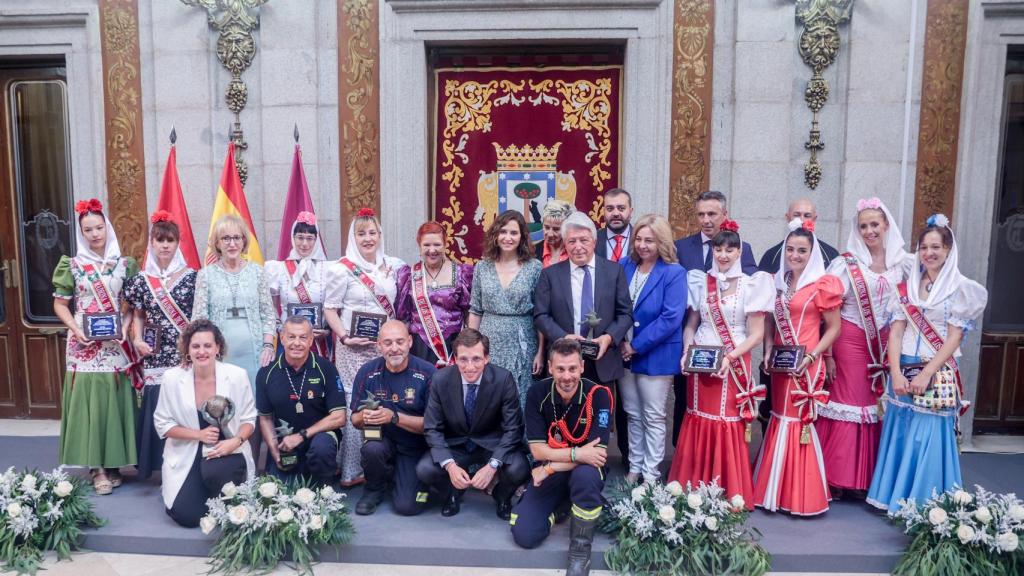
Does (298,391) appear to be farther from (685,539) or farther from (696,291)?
(696,291)

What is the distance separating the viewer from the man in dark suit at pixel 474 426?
3.81 meters

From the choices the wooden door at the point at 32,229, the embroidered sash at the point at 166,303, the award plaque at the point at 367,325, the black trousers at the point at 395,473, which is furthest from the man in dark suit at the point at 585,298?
the wooden door at the point at 32,229

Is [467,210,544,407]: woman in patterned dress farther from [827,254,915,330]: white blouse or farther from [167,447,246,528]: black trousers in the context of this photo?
[827,254,915,330]: white blouse

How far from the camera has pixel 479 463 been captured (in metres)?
3.98

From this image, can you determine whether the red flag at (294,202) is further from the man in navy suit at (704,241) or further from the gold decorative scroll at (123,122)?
the man in navy suit at (704,241)

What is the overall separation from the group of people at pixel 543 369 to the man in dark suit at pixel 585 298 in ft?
0.04

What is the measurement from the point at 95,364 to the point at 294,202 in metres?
1.73

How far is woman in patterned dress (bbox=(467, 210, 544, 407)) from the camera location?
13.4 ft

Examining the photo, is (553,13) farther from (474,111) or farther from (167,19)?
(167,19)

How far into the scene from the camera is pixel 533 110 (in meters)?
5.50

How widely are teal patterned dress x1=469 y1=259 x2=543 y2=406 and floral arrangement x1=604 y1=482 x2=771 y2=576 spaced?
995 millimetres

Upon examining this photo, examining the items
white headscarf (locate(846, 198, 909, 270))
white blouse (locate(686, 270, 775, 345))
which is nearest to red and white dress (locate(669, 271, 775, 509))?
white blouse (locate(686, 270, 775, 345))

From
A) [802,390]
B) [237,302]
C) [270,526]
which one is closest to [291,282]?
[237,302]

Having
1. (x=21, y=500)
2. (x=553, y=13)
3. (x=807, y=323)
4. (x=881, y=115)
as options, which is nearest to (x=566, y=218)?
(x=807, y=323)
